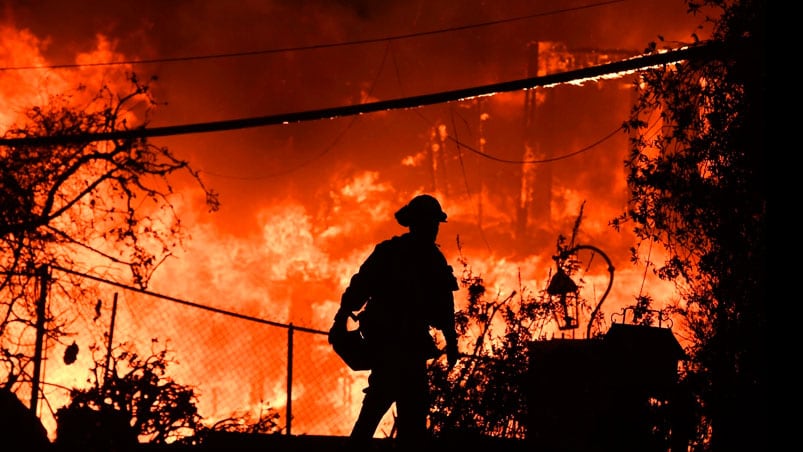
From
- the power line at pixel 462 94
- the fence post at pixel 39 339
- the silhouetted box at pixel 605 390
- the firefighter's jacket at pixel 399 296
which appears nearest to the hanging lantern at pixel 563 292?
the silhouetted box at pixel 605 390

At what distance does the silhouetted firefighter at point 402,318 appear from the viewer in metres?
5.00

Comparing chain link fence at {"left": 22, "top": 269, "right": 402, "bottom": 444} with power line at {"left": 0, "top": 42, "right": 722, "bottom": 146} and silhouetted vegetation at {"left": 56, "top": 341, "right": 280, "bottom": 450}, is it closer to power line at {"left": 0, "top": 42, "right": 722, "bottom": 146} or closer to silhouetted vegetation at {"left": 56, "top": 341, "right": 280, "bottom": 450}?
silhouetted vegetation at {"left": 56, "top": 341, "right": 280, "bottom": 450}

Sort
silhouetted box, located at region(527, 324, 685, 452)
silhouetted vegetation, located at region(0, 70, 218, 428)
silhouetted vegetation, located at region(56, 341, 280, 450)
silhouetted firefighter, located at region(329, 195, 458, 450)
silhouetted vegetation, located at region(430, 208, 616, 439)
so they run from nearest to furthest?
silhouetted firefighter, located at region(329, 195, 458, 450), silhouetted vegetation, located at region(56, 341, 280, 450), silhouetted box, located at region(527, 324, 685, 452), silhouetted vegetation, located at region(430, 208, 616, 439), silhouetted vegetation, located at region(0, 70, 218, 428)

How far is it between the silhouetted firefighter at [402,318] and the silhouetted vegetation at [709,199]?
173 inches

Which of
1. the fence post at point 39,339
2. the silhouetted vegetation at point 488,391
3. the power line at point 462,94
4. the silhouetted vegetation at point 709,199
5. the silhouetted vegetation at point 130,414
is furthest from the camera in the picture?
the fence post at point 39,339

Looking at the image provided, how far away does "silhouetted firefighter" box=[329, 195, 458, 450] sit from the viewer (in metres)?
5.00

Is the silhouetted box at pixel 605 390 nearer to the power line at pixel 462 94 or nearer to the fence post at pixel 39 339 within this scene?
the power line at pixel 462 94

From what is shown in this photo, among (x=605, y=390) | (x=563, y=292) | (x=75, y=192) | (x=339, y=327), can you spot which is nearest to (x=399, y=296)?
(x=339, y=327)

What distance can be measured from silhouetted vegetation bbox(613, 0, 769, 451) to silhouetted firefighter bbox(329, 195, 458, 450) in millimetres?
4405

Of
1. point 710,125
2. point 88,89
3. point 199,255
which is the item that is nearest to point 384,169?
point 199,255

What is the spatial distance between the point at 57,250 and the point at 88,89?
10.3 feet

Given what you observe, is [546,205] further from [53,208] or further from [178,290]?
[53,208]

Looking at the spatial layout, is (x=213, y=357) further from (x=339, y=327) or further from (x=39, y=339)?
(x=339, y=327)

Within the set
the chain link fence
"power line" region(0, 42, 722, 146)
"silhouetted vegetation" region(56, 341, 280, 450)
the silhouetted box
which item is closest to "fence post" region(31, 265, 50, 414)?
the chain link fence
